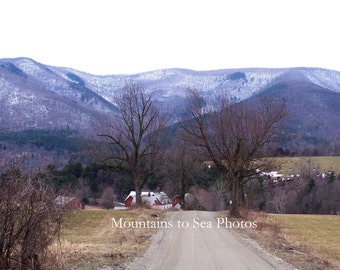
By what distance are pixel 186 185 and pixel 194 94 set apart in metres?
29.4

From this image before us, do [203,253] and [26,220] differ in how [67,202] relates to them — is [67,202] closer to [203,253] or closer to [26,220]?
[26,220]

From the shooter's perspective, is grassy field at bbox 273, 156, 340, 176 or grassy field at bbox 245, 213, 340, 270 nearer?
grassy field at bbox 245, 213, 340, 270

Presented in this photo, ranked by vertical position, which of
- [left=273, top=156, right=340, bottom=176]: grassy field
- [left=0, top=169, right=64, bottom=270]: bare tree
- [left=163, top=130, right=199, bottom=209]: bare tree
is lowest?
[left=273, top=156, right=340, bottom=176]: grassy field

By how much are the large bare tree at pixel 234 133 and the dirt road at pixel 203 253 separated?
9.47m

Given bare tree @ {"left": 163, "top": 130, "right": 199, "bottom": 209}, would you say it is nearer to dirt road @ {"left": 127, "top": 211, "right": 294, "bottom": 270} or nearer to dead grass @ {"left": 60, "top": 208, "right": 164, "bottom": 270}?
dead grass @ {"left": 60, "top": 208, "right": 164, "bottom": 270}

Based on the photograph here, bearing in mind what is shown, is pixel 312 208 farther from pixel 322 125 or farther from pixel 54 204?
pixel 322 125

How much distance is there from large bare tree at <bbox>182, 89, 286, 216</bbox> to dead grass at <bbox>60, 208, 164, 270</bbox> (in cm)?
578

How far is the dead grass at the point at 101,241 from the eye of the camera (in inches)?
504

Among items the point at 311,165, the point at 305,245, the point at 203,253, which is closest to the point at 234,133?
the point at 305,245

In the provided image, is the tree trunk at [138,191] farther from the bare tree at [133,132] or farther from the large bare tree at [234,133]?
the large bare tree at [234,133]

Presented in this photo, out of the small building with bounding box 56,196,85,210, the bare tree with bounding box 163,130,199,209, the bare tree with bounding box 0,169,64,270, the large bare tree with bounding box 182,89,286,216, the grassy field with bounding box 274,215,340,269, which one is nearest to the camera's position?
the bare tree with bounding box 0,169,64,270

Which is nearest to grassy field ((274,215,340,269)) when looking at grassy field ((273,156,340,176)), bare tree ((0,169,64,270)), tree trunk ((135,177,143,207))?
bare tree ((0,169,64,270))

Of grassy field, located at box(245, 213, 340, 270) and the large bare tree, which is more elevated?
the large bare tree

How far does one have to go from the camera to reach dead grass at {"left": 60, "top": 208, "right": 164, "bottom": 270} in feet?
42.0
